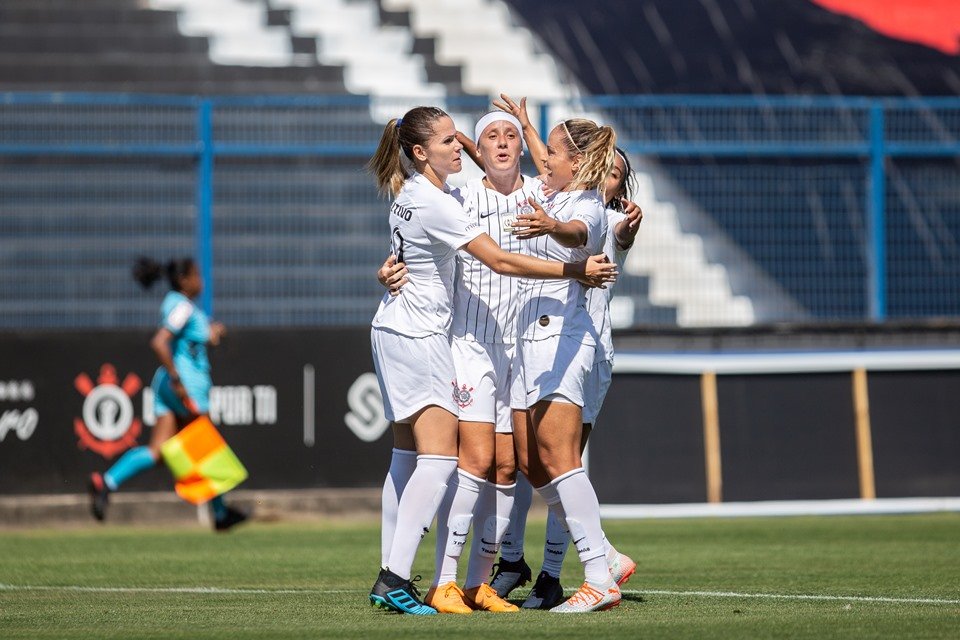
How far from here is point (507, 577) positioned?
22.6ft

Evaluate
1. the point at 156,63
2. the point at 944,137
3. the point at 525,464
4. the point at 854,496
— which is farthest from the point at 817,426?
the point at 156,63

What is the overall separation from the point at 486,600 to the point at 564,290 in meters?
1.33

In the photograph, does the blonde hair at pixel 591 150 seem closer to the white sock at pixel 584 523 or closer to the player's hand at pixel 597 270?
the player's hand at pixel 597 270

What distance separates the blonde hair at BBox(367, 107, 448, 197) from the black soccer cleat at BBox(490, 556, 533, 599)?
1.79 meters

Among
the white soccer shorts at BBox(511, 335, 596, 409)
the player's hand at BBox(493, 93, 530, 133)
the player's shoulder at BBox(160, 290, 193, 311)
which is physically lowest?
the white soccer shorts at BBox(511, 335, 596, 409)

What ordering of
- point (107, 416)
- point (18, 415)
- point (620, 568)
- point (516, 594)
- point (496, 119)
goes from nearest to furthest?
1. point (496, 119)
2. point (620, 568)
3. point (516, 594)
4. point (18, 415)
5. point (107, 416)

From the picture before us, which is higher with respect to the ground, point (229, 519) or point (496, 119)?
point (496, 119)

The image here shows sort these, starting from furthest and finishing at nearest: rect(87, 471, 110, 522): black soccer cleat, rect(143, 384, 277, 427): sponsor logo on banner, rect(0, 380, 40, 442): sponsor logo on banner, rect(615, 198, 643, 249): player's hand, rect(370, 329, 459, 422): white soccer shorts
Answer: rect(143, 384, 277, 427): sponsor logo on banner → rect(0, 380, 40, 442): sponsor logo on banner → rect(87, 471, 110, 522): black soccer cleat → rect(615, 198, 643, 249): player's hand → rect(370, 329, 459, 422): white soccer shorts

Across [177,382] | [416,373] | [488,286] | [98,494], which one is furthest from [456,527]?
[98,494]

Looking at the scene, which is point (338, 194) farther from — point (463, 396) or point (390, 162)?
point (463, 396)

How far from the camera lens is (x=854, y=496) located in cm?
1174

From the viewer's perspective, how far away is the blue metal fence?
13234 mm

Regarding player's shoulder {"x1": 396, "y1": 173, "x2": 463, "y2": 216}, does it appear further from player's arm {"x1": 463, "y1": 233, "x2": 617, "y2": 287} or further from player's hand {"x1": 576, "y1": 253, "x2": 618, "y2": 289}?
player's hand {"x1": 576, "y1": 253, "x2": 618, "y2": 289}

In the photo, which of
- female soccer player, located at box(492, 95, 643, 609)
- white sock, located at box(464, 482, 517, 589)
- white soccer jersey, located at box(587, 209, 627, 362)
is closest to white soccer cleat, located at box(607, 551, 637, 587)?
female soccer player, located at box(492, 95, 643, 609)
